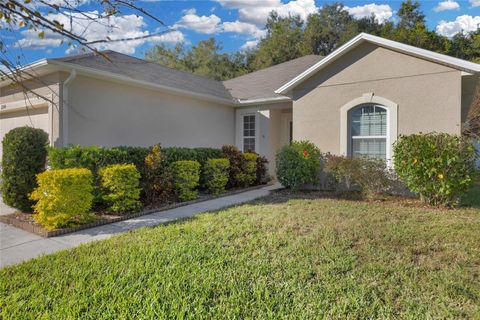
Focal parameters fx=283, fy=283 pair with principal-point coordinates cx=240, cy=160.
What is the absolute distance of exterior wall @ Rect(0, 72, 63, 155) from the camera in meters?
8.06

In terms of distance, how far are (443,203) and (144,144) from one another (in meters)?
9.27

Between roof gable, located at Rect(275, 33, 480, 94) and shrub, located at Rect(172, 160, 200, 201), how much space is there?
14.6 ft

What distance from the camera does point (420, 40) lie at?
853 inches

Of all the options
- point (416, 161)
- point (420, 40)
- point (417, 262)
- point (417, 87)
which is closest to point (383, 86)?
point (417, 87)

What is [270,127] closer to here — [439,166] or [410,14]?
[439,166]

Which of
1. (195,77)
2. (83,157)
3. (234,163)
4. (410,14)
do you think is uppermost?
(410,14)

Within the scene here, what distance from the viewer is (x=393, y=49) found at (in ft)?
27.7

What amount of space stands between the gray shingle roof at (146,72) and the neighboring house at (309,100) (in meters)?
0.07

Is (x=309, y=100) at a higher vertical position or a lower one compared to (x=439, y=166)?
higher

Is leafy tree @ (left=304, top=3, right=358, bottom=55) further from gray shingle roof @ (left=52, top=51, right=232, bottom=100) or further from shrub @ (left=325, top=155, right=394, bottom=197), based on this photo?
shrub @ (left=325, top=155, right=394, bottom=197)

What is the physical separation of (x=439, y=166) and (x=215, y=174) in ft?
20.2

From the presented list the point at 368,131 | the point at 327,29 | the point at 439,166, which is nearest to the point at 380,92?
the point at 368,131

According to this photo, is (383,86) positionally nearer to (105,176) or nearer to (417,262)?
(417,262)

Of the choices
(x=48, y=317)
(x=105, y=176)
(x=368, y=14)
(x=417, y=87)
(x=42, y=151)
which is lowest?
(x=48, y=317)
